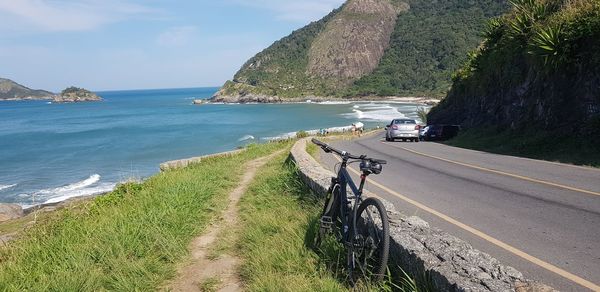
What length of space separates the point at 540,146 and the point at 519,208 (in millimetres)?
9979

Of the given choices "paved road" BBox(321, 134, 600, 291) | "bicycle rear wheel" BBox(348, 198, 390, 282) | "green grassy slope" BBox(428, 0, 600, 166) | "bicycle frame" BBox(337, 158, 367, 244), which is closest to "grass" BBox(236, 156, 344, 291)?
"bicycle rear wheel" BBox(348, 198, 390, 282)

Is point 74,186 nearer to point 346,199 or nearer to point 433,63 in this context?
point 346,199

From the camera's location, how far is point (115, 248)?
19.9ft

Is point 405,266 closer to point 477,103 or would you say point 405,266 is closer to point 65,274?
point 65,274

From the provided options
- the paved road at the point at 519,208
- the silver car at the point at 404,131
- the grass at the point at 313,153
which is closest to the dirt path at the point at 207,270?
the paved road at the point at 519,208

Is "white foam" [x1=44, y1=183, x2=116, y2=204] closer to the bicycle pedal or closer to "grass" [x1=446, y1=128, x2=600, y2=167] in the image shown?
"grass" [x1=446, y1=128, x2=600, y2=167]

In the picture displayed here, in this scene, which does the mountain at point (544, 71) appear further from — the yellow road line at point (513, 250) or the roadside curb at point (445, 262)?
the roadside curb at point (445, 262)

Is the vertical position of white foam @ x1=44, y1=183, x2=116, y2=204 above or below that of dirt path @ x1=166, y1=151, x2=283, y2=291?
below

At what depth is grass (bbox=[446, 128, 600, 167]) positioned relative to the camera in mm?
13617

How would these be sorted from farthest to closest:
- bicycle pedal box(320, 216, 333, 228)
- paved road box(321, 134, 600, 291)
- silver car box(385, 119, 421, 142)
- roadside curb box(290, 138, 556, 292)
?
silver car box(385, 119, 421, 142) → bicycle pedal box(320, 216, 333, 228) → paved road box(321, 134, 600, 291) → roadside curb box(290, 138, 556, 292)

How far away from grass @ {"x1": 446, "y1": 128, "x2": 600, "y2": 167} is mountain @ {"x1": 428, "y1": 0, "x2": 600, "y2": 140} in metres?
0.25

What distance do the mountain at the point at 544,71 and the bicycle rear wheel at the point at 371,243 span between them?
12744 millimetres

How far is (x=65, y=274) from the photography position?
16.9 ft

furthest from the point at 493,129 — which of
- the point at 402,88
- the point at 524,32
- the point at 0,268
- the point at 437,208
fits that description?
the point at 402,88
